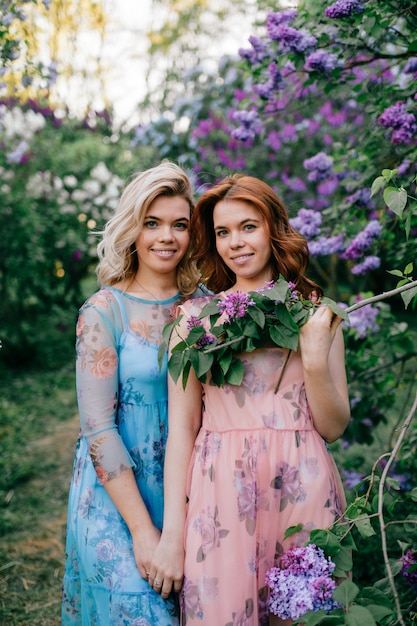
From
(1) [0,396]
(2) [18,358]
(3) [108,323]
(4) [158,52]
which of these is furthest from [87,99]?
(3) [108,323]

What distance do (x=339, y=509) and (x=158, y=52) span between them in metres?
8.60

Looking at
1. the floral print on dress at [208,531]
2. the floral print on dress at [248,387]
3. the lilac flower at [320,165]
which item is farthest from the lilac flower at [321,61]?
the floral print on dress at [208,531]

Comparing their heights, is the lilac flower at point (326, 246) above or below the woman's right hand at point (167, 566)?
above

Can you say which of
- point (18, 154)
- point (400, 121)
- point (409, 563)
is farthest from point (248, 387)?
point (18, 154)

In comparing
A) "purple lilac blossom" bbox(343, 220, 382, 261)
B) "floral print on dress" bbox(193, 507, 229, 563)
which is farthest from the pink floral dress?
"purple lilac blossom" bbox(343, 220, 382, 261)

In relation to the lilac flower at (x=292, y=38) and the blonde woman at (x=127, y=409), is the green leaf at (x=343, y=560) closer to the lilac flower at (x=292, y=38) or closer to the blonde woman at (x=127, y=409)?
the blonde woman at (x=127, y=409)

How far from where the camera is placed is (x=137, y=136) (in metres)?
7.35

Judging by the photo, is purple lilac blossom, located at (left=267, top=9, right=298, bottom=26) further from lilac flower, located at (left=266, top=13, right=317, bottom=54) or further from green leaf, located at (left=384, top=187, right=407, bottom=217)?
green leaf, located at (left=384, top=187, right=407, bottom=217)

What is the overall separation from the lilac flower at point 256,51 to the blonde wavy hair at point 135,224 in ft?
2.38

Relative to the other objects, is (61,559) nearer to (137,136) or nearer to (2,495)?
(2,495)

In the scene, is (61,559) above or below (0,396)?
below

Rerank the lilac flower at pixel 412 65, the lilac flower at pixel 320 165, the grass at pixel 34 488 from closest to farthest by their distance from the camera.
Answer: the lilac flower at pixel 412 65
the lilac flower at pixel 320 165
the grass at pixel 34 488

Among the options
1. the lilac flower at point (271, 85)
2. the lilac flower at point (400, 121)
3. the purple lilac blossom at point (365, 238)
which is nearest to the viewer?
the lilac flower at point (400, 121)

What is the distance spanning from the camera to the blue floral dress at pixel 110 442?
1796 mm
